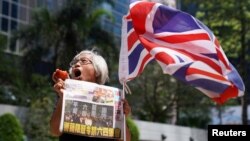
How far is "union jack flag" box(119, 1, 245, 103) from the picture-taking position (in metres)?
4.23

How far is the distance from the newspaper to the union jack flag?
50 cm

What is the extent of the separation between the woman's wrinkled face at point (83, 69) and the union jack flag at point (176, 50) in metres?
0.47

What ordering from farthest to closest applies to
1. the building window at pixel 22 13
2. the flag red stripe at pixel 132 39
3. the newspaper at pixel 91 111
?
the building window at pixel 22 13, the flag red stripe at pixel 132 39, the newspaper at pixel 91 111

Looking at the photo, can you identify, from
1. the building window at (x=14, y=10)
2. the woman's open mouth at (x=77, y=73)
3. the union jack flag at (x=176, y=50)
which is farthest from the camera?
the building window at (x=14, y=10)

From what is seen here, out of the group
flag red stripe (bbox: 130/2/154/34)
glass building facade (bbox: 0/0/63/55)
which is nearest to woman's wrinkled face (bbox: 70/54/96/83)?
flag red stripe (bbox: 130/2/154/34)

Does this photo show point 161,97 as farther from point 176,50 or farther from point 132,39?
point 176,50

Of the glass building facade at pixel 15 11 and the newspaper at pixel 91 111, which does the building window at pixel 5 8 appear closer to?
the glass building facade at pixel 15 11

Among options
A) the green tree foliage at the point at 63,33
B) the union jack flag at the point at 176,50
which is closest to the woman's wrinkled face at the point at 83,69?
the union jack flag at the point at 176,50

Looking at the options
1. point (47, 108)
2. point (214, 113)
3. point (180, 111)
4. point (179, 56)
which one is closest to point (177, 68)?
point (179, 56)

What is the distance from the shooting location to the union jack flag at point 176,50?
13.9 ft

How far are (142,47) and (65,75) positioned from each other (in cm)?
110

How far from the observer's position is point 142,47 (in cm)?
473

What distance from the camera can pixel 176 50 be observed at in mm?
4441

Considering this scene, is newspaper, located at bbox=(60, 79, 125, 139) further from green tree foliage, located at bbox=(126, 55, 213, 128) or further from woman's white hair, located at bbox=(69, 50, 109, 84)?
green tree foliage, located at bbox=(126, 55, 213, 128)
